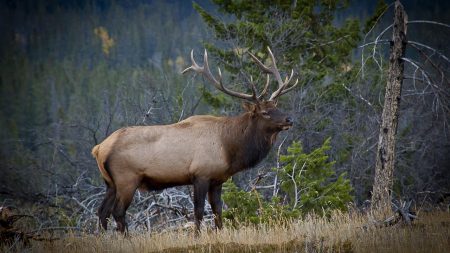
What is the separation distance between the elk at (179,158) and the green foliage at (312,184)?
0.89 m

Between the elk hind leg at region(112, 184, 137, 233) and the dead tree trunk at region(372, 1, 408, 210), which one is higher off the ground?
the dead tree trunk at region(372, 1, 408, 210)

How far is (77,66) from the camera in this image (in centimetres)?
10325

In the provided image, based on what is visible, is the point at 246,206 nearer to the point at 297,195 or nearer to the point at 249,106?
the point at 297,195

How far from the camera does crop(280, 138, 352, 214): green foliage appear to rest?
10.9m

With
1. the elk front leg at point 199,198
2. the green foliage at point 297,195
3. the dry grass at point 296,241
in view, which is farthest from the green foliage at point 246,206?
the dry grass at point 296,241

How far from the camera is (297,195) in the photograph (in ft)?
37.3

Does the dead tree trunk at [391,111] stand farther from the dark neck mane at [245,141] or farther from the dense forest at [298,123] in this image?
the dark neck mane at [245,141]

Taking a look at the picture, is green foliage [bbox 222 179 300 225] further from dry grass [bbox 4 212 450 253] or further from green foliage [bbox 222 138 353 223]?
dry grass [bbox 4 212 450 253]

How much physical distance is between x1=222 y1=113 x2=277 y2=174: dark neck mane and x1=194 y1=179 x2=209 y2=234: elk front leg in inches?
23.5

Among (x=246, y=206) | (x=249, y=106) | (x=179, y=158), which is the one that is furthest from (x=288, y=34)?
(x=179, y=158)

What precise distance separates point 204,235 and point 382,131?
11.4 ft

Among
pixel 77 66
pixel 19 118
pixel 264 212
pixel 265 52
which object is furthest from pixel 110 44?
pixel 264 212

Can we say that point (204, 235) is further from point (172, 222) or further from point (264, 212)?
point (172, 222)

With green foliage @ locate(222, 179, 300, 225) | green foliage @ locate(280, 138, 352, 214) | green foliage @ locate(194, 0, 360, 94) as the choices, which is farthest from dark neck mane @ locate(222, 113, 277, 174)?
green foliage @ locate(194, 0, 360, 94)
